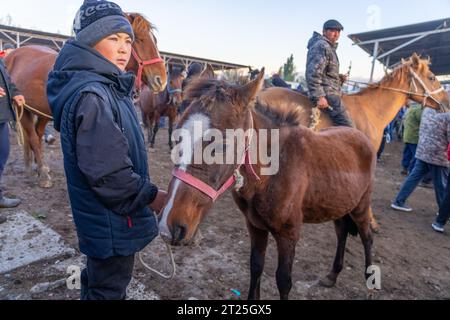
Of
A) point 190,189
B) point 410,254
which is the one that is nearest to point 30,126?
point 190,189

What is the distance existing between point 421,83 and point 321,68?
2.37 meters

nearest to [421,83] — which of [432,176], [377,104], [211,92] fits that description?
[377,104]

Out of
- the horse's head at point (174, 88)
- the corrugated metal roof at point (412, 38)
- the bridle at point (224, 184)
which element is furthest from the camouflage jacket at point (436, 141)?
the corrugated metal roof at point (412, 38)

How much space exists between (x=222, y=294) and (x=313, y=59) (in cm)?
354

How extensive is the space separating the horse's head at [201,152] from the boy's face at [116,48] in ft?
1.40

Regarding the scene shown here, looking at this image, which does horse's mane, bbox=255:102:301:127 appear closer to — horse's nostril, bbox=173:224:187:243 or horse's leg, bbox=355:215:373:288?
horse's nostril, bbox=173:224:187:243

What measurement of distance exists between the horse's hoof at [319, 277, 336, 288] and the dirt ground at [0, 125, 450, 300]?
0.06m

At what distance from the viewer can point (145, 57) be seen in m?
4.25

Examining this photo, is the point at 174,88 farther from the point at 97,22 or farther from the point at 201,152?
the point at 201,152

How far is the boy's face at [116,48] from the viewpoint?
5.04 ft

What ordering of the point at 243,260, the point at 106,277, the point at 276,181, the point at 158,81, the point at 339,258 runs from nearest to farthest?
1. the point at 106,277
2. the point at 276,181
3. the point at 339,258
4. the point at 243,260
5. the point at 158,81

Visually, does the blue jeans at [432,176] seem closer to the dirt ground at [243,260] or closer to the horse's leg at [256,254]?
the dirt ground at [243,260]

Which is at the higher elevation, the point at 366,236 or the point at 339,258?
the point at 366,236

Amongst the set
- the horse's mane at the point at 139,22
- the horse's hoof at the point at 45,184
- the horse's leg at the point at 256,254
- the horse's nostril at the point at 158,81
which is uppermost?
the horse's mane at the point at 139,22
